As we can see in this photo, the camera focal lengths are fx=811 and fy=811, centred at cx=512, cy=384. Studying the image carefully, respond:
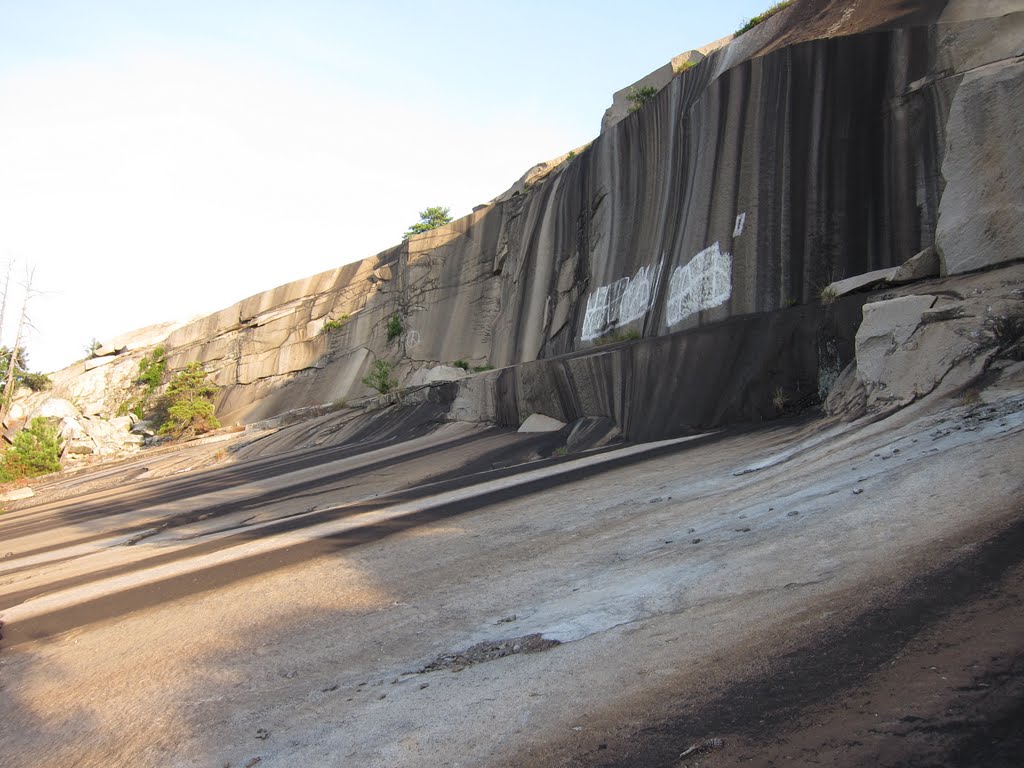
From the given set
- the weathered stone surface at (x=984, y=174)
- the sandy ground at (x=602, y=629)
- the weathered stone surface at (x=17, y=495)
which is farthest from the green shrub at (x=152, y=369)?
the weathered stone surface at (x=984, y=174)

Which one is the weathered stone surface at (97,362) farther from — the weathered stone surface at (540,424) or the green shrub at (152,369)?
the weathered stone surface at (540,424)

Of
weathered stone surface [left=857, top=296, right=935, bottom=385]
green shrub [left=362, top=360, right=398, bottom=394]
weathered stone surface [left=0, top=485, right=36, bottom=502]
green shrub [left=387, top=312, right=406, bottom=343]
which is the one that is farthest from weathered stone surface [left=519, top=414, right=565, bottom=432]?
green shrub [left=387, top=312, right=406, bottom=343]

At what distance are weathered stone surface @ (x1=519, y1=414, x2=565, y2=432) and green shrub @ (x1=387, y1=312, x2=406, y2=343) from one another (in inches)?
686

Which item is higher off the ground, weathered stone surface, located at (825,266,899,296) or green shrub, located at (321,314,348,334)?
green shrub, located at (321,314,348,334)

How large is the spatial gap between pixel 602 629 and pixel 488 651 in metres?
0.57

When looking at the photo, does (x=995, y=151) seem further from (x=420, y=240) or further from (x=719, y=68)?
(x=420, y=240)

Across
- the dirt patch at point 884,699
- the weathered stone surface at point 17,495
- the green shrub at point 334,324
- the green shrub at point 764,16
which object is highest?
the green shrub at point 764,16

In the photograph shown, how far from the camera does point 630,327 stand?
17.1 m

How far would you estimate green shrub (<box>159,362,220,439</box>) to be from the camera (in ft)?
114

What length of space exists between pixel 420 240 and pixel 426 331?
3787mm

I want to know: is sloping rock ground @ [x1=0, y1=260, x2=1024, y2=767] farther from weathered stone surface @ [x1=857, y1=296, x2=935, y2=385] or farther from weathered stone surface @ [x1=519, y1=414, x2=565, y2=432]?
weathered stone surface @ [x1=519, y1=414, x2=565, y2=432]

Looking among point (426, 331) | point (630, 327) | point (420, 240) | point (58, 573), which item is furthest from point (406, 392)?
point (58, 573)

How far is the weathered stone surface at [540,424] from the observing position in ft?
47.5

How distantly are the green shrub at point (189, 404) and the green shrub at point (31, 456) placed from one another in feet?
19.2
